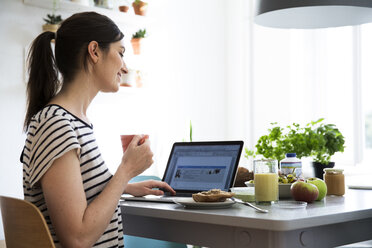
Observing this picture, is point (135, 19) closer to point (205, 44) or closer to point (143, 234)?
point (205, 44)

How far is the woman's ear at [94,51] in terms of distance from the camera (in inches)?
60.2

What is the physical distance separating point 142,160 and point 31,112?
1.18 feet

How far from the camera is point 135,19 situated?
12.0 feet

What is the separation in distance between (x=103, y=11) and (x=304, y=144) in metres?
1.88

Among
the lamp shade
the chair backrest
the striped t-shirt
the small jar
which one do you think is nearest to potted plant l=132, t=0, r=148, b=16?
the lamp shade

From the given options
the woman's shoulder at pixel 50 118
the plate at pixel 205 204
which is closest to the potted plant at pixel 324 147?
the plate at pixel 205 204

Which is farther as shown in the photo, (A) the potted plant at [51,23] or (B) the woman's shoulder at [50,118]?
(A) the potted plant at [51,23]

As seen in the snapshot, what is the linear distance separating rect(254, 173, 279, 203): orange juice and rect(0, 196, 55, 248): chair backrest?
2.16ft

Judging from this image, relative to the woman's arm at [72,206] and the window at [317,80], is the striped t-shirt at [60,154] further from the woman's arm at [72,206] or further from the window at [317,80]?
the window at [317,80]

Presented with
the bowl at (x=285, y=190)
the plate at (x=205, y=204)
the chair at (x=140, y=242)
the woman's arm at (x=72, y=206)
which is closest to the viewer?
the woman's arm at (x=72, y=206)

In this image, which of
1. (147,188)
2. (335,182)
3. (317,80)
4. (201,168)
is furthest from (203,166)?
(317,80)

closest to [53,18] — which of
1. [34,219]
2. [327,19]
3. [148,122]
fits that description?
[148,122]

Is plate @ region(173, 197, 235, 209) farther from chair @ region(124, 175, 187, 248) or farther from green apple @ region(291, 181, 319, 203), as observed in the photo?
chair @ region(124, 175, 187, 248)

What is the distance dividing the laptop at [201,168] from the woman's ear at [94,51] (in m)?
0.49
